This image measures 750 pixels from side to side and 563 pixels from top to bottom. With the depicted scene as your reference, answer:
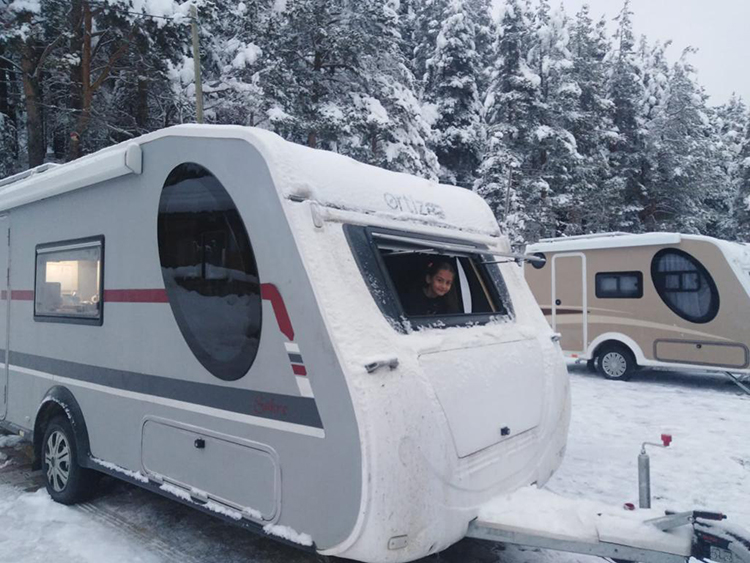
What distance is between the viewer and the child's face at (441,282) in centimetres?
416

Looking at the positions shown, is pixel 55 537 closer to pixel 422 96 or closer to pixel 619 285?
pixel 619 285

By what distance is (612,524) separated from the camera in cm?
284

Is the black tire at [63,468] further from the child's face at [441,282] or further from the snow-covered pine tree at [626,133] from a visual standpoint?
the snow-covered pine tree at [626,133]

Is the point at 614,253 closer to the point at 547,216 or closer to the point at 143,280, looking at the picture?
the point at 143,280

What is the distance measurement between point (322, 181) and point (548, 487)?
3516 mm

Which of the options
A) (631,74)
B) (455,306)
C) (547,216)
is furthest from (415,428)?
(631,74)

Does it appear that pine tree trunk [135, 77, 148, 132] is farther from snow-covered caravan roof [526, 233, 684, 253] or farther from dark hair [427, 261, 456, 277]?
dark hair [427, 261, 456, 277]

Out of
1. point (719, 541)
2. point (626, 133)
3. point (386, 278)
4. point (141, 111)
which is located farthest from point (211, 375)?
point (626, 133)

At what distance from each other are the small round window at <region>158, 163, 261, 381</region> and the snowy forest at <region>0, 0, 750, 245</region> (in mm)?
10095

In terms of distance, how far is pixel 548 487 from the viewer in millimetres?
5102

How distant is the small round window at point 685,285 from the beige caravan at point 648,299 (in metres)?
0.01

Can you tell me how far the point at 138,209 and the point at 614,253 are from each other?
886 centimetres

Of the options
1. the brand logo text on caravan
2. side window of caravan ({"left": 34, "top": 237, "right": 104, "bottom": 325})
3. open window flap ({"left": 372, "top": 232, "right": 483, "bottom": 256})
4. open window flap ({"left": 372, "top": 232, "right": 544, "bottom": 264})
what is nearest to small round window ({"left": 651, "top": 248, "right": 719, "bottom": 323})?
open window flap ({"left": 372, "top": 232, "right": 544, "bottom": 264})

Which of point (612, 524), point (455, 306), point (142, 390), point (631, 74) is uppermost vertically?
point (631, 74)
